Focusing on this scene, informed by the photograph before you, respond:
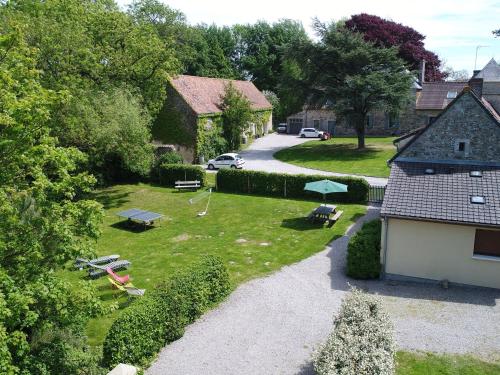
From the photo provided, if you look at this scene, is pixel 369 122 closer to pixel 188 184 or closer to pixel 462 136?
pixel 188 184

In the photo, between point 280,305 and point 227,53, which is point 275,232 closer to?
point 280,305

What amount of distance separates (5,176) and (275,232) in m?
15.7

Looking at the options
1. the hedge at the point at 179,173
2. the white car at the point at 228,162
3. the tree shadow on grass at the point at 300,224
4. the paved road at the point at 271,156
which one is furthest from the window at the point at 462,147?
the white car at the point at 228,162

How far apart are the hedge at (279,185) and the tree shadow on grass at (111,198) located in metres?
7.16

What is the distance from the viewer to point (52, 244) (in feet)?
34.4

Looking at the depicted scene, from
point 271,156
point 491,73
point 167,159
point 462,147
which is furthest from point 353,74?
point 462,147

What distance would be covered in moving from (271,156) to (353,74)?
11.4m

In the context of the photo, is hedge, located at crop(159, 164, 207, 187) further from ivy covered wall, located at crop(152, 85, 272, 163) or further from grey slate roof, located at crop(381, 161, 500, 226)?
grey slate roof, located at crop(381, 161, 500, 226)

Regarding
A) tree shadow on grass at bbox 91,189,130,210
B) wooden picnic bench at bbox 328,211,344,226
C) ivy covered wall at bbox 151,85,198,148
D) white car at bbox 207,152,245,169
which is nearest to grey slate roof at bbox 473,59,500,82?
wooden picnic bench at bbox 328,211,344,226

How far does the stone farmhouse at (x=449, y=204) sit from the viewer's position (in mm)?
17141

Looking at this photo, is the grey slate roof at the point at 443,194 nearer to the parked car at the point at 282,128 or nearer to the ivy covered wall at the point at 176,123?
the ivy covered wall at the point at 176,123

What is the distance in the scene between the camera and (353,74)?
42469mm

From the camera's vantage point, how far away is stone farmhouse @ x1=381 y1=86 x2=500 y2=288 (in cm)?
1714

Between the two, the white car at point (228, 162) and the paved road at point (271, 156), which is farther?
the white car at point (228, 162)
